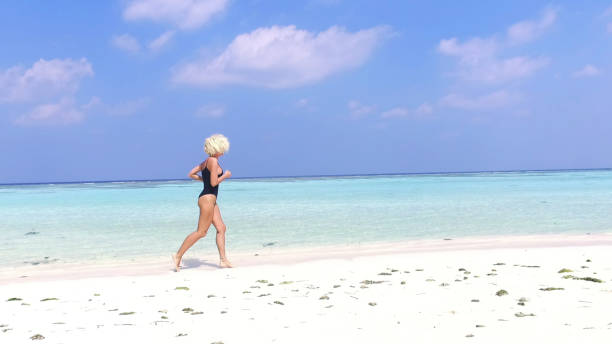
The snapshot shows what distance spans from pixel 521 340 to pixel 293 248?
27.0 ft

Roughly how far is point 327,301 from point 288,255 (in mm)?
4825

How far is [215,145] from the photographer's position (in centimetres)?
780

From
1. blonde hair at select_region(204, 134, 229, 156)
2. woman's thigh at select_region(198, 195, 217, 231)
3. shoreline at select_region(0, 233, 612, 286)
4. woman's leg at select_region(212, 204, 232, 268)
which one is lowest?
shoreline at select_region(0, 233, 612, 286)

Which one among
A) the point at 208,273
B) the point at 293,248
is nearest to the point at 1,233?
the point at 293,248

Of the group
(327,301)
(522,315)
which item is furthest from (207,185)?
(522,315)

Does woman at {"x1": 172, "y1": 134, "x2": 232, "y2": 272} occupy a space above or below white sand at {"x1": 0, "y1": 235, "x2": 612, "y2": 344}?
above

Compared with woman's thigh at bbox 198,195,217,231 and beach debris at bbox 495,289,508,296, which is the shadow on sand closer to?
woman's thigh at bbox 198,195,217,231

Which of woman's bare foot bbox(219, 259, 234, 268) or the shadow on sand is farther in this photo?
the shadow on sand

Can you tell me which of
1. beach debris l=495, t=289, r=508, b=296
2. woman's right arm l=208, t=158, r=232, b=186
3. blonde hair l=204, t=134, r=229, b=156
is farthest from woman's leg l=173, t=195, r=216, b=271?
beach debris l=495, t=289, r=508, b=296

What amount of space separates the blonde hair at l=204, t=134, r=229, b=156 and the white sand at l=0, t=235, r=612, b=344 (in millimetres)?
2035

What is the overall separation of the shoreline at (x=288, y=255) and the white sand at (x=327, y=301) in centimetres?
10

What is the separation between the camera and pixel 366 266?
8.27 metres

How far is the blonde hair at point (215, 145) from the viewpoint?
307 inches

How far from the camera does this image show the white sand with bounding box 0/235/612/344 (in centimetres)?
427
